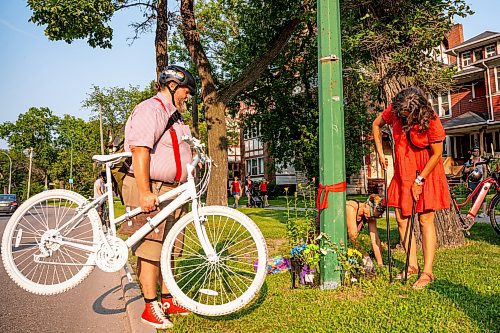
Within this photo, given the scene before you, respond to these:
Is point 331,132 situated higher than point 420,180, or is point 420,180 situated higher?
point 331,132

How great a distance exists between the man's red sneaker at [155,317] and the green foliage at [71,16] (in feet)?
31.1

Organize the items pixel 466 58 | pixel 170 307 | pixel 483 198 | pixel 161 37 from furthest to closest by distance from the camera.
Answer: pixel 466 58 → pixel 161 37 → pixel 483 198 → pixel 170 307

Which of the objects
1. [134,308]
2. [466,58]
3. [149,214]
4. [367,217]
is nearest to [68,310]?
[134,308]

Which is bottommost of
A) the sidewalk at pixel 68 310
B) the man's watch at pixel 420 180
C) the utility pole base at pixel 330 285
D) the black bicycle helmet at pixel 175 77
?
the sidewalk at pixel 68 310

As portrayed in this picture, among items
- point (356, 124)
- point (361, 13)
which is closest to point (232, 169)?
point (356, 124)

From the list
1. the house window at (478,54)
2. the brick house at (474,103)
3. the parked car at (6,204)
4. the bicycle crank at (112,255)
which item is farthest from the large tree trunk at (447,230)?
the parked car at (6,204)

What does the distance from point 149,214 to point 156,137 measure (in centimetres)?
68

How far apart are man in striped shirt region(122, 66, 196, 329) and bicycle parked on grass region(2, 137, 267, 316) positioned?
117 millimetres

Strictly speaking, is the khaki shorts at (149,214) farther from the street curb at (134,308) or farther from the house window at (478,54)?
the house window at (478,54)

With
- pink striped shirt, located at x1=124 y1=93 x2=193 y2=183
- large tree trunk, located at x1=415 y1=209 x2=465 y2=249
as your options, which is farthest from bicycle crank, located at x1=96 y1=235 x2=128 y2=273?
large tree trunk, located at x1=415 y1=209 x2=465 y2=249

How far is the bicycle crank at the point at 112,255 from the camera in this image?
3725 mm

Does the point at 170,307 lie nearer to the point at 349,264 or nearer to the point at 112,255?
the point at 112,255

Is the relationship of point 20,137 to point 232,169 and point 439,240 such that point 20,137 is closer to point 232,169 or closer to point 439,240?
point 232,169

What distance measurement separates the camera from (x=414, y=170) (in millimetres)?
4578
